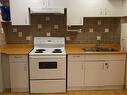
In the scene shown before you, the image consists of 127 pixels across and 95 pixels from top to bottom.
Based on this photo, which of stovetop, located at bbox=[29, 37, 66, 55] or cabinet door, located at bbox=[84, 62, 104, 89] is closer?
cabinet door, located at bbox=[84, 62, 104, 89]

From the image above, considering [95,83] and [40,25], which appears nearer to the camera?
[95,83]

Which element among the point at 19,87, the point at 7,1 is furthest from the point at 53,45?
the point at 7,1

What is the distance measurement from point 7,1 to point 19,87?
1.90m

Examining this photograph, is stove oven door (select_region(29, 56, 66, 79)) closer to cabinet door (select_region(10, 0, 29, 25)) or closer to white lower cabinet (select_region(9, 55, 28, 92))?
white lower cabinet (select_region(9, 55, 28, 92))

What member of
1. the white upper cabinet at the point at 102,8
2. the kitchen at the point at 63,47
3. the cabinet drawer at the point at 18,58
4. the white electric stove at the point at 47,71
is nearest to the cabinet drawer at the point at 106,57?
the kitchen at the point at 63,47

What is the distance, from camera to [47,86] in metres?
3.23

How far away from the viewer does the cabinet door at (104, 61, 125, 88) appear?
10.8ft

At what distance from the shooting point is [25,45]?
379cm

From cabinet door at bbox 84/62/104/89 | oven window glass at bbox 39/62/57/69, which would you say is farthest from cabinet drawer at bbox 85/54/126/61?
oven window glass at bbox 39/62/57/69

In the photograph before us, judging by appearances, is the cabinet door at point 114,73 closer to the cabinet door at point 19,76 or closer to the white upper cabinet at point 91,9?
the white upper cabinet at point 91,9

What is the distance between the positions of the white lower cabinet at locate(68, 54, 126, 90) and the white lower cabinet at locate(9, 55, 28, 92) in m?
0.87

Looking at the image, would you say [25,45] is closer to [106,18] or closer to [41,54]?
[41,54]

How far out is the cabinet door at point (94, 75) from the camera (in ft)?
10.7

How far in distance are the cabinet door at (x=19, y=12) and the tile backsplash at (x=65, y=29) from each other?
0.35m
